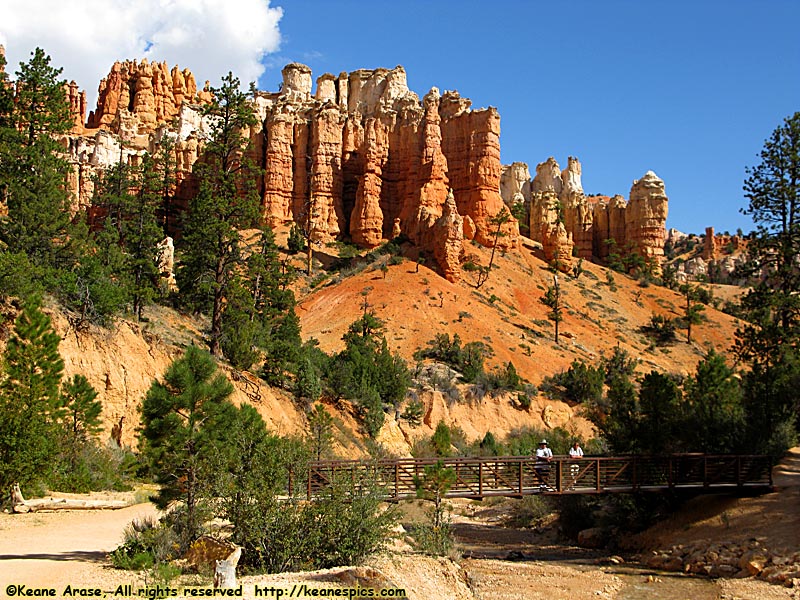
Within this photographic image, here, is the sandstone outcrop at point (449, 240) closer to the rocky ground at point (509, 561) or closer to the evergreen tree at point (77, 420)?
the rocky ground at point (509, 561)

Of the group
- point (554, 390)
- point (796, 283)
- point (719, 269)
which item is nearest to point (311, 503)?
point (796, 283)

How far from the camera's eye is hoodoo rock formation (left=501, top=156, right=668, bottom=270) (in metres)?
84.2

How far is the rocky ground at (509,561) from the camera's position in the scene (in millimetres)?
12055

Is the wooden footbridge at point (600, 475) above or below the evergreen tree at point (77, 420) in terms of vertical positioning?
below

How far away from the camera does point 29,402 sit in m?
17.3

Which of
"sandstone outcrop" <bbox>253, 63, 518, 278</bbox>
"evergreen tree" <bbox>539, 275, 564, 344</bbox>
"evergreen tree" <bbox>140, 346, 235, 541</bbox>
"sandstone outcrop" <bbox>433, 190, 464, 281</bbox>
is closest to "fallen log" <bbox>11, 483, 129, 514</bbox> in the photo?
"evergreen tree" <bbox>140, 346, 235, 541</bbox>

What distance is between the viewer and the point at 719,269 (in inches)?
4491

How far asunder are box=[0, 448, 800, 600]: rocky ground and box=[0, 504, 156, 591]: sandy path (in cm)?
2

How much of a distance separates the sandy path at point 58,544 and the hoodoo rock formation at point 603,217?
225 ft

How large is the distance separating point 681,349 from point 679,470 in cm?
4905

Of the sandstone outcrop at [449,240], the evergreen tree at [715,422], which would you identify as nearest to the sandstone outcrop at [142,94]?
the sandstone outcrop at [449,240]

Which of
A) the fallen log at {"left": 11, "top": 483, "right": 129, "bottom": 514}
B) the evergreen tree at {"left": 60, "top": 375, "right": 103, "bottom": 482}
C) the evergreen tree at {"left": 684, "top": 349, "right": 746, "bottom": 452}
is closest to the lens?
the fallen log at {"left": 11, "top": 483, "right": 129, "bottom": 514}

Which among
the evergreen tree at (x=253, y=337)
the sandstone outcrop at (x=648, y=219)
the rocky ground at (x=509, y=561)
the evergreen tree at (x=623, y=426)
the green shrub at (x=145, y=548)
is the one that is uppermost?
the sandstone outcrop at (x=648, y=219)

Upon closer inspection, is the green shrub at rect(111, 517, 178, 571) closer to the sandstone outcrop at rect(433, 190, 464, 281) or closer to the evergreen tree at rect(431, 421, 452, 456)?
the evergreen tree at rect(431, 421, 452, 456)
